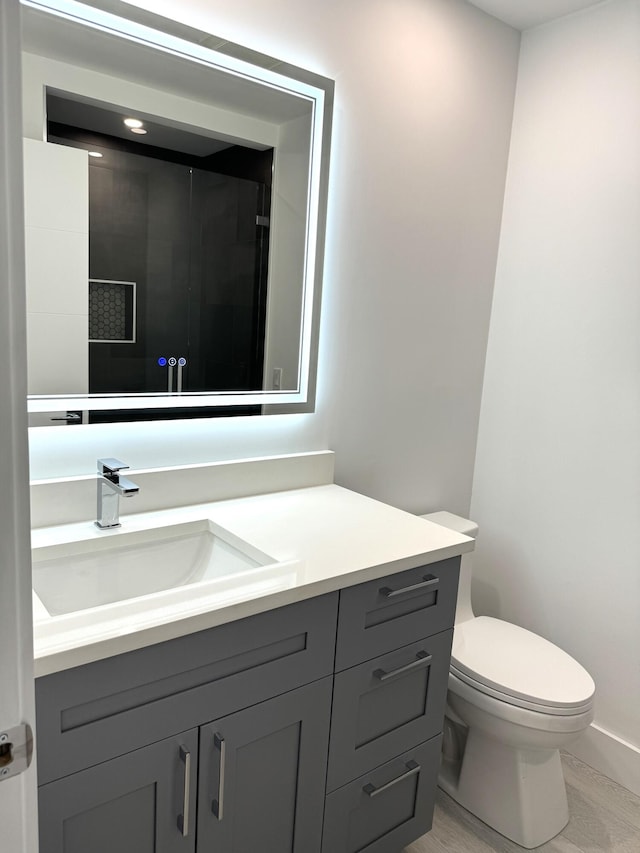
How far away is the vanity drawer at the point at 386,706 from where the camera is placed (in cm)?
148

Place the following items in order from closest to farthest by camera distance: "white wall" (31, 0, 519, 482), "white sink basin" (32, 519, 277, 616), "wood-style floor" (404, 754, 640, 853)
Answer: "white sink basin" (32, 519, 277, 616) → "white wall" (31, 0, 519, 482) → "wood-style floor" (404, 754, 640, 853)

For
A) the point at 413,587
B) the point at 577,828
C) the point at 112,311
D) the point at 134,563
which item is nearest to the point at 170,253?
the point at 112,311

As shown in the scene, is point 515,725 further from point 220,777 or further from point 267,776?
point 220,777

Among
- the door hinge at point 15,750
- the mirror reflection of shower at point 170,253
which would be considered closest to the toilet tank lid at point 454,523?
the mirror reflection of shower at point 170,253

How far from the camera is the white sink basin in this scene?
1396 millimetres

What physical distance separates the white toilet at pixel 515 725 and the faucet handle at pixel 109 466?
45.6 inches

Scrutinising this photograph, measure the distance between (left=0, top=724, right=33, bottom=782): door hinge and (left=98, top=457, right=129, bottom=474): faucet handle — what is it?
0.80m

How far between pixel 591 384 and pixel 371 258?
2.85ft

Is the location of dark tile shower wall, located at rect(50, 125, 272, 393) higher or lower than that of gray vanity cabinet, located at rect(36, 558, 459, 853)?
higher

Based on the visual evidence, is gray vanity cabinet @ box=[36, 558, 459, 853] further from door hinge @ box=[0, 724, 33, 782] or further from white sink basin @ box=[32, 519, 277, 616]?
door hinge @ box=[0, 724, 33, 782]

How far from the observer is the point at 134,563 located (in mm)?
1521

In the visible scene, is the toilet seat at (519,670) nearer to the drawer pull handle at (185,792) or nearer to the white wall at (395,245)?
the white wall at (395,245)

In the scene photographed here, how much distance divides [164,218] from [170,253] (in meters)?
0.08

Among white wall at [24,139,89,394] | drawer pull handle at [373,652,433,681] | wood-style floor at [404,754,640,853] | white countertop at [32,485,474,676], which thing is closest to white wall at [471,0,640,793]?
wood-style floor at [404,754,640,853]
